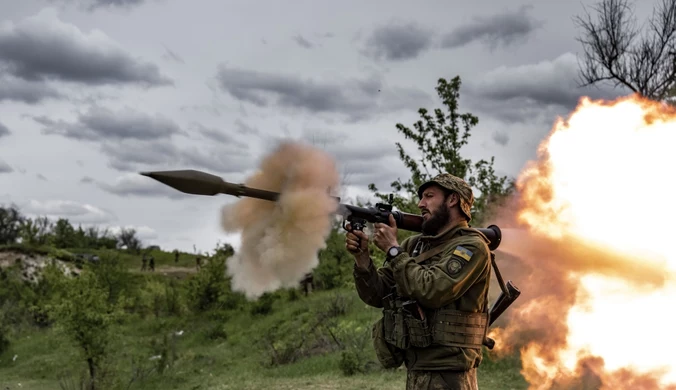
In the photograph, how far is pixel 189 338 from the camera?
25141 millimetres

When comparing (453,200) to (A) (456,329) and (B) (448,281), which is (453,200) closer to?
(B) (448,281)

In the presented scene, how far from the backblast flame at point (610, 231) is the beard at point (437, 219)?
99.3 inches

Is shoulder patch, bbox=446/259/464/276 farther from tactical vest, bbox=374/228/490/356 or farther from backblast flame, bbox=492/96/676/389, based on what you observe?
backblast flame, bbox=492/96/676/389

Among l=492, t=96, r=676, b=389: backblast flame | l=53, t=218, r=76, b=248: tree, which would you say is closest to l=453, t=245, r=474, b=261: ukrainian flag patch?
l=492, t=96, r=676, b=389: backblast flame

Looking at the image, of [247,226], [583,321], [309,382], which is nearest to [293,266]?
[247,226]

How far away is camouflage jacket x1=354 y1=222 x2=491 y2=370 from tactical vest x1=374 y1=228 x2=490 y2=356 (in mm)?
33

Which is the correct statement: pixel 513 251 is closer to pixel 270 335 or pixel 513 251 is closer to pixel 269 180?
pixel 269 180

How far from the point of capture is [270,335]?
22594 mm

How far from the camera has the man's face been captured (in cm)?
460

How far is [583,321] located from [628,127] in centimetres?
244

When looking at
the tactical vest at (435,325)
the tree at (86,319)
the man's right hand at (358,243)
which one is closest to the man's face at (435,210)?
the tactical vest at (435,325)

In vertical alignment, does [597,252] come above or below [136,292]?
above

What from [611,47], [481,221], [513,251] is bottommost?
[513,251]

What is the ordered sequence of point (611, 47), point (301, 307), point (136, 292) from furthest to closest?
1. point (136, 292)
2. point (301, 307)
3. point (611, 47)
